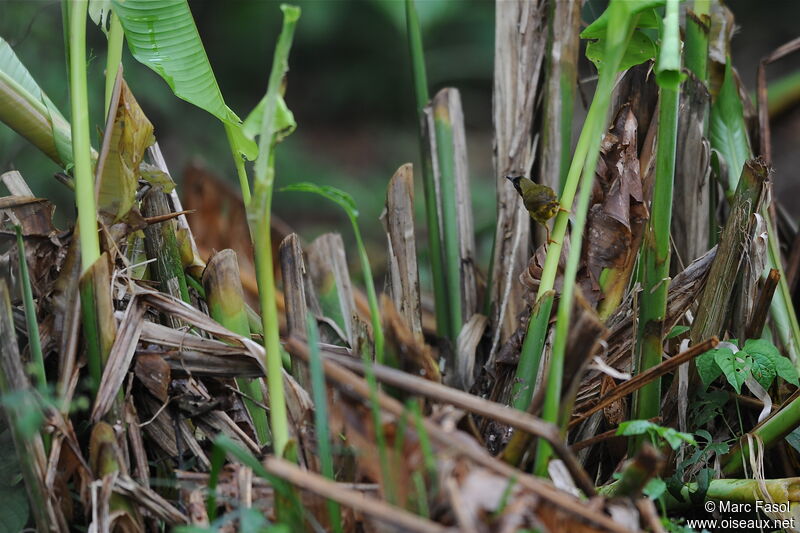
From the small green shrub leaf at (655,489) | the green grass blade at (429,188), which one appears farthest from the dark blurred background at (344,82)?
the small green shrub leaf at (655,489)

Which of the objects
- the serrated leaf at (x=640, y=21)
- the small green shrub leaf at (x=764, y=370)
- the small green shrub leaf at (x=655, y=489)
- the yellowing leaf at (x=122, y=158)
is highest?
the serrated leaf at (x=640, y=21)

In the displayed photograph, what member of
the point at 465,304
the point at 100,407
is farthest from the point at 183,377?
the point at 465,304

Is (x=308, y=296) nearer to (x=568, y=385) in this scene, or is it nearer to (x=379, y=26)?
(x=568, y=385)

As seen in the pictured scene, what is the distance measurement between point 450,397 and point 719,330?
0.36 m

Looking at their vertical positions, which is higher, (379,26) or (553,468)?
(379,26)

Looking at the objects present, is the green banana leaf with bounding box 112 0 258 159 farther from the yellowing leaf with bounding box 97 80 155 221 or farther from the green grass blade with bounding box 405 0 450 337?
the green grass blade with bounding box 405 0 450 337

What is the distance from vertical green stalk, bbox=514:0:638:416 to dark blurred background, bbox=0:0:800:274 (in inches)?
60.9

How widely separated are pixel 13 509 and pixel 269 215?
283 millimetres

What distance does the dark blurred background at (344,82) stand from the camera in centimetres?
218

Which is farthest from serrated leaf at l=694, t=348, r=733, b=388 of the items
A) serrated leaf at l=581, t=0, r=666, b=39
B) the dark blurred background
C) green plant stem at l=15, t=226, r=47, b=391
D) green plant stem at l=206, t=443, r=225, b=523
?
the dark blurred background

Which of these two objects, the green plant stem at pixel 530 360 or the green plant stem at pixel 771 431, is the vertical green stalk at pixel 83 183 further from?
the green plant stem at pixel 771 431

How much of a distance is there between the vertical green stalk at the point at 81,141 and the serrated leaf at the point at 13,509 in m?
0.17

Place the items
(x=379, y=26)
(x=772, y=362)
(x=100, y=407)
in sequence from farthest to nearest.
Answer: (x=379, y=26), (x=772, y=362), (x=100, y=407)

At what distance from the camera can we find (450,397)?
429mm
